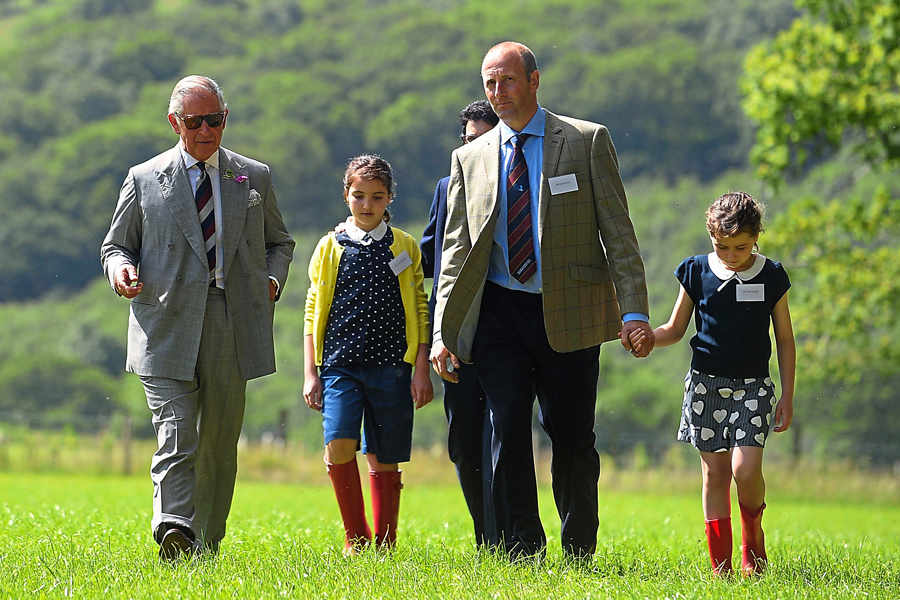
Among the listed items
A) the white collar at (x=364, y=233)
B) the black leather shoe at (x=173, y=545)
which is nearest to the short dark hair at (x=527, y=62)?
the white collar at (x=364, y=233)

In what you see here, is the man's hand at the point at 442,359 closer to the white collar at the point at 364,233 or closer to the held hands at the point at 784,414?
the white collar at the point at 364,233

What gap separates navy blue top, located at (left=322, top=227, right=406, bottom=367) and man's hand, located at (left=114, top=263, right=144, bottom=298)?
1.30m

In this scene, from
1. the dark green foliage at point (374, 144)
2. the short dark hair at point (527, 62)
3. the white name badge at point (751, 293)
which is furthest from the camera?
the dark green foliage at point (374, 144)

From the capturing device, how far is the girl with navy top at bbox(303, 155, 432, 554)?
311 inches

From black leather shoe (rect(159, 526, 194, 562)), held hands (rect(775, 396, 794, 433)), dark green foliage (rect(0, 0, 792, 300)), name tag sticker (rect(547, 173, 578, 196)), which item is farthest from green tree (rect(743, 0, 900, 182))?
dark green foliage (rect(0, 0, 792, 300))

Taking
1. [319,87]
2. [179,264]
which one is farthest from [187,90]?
[319,87]

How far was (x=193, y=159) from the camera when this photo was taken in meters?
7.35

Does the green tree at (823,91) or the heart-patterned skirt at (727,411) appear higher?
the green tree at (823,91)

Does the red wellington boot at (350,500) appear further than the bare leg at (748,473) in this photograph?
Yes

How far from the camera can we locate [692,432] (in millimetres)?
7250

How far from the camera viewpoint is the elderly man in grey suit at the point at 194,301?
713cm

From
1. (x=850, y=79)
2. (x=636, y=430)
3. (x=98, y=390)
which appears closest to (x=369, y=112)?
(x=98, y=390)

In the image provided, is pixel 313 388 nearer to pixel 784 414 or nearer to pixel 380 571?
pixel 380 571

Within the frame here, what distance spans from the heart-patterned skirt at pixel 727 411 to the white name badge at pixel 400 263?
171 cm
